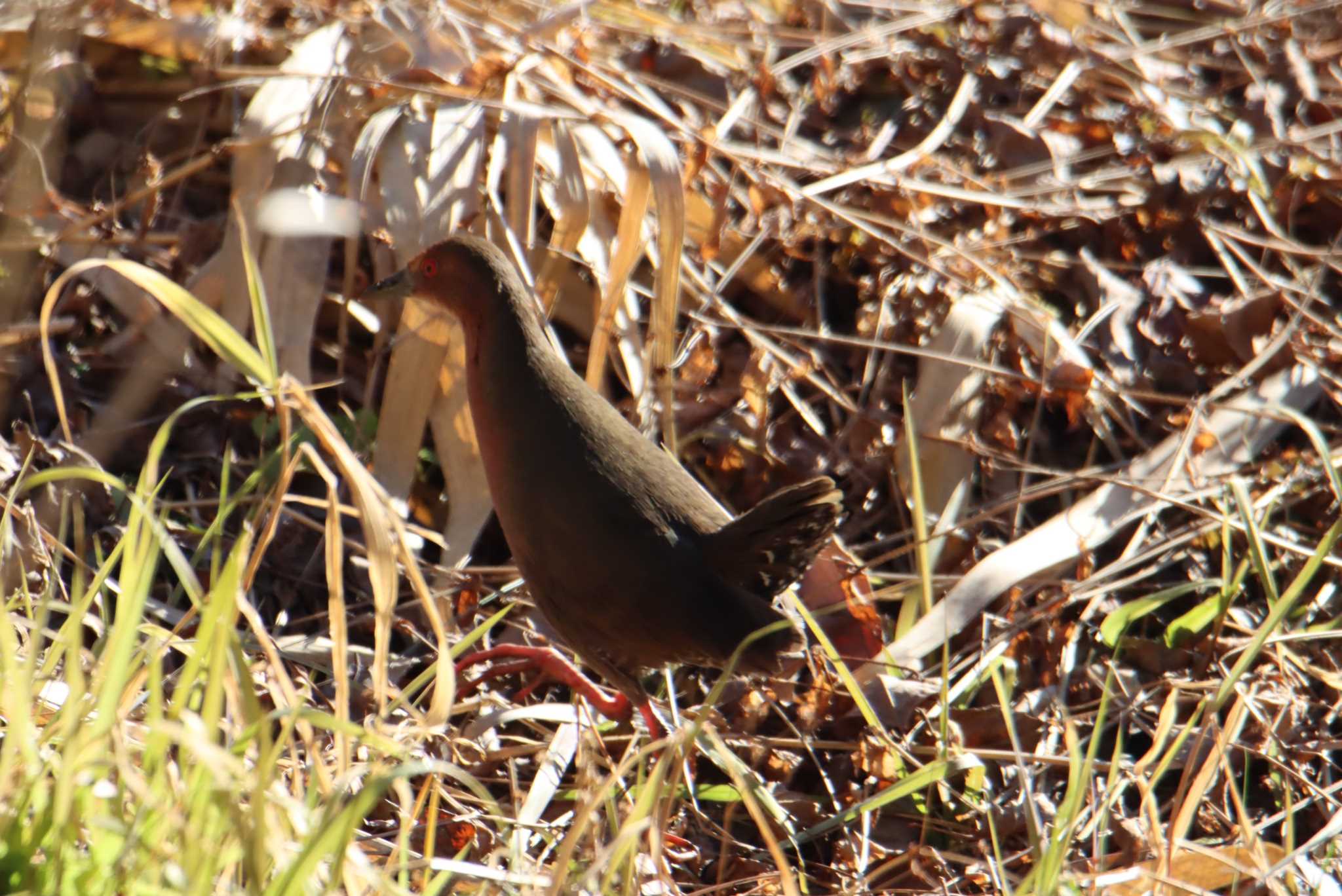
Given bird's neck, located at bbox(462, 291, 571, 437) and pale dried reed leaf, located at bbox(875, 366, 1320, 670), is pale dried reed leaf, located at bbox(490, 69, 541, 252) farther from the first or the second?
pale dried reed leaf, located at bbox(875, 366, 1320, 670)

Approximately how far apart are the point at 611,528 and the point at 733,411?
1131mm

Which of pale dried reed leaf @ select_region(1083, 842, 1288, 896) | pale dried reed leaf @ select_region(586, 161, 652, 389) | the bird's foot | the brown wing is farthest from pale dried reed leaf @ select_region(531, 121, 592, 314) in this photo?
pale dried reed leaf @ select_region(1083, 842, 1288, 896)

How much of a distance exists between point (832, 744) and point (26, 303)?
2.55 m

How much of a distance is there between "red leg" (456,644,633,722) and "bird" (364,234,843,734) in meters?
0.10

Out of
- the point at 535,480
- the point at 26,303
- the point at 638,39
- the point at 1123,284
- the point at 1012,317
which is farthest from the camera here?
the point at 638,39

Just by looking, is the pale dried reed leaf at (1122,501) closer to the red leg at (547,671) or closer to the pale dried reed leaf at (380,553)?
the red leg at (547,671)

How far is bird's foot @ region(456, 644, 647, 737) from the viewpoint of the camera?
3.21 m

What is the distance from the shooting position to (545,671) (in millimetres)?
3332

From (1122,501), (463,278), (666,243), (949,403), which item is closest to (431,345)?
(463,278)

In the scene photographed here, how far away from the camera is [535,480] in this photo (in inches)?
117

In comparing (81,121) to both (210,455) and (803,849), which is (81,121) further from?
(803,849)

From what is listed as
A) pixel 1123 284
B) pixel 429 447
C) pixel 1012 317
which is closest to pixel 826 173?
pixel 1012 317

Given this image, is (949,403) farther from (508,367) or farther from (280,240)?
(280,240)

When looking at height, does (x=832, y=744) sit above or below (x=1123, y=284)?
below
